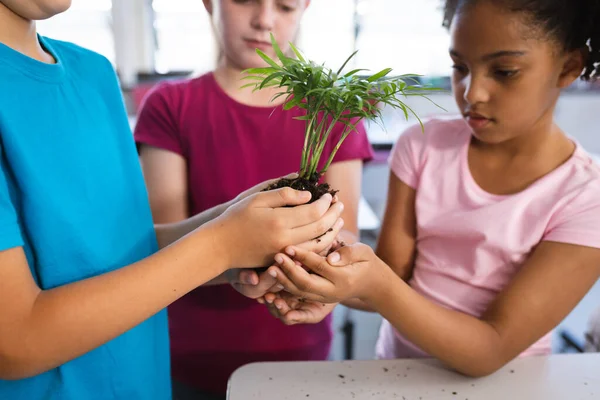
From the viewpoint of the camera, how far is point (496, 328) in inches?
38.3

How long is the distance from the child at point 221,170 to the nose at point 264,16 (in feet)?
0.21

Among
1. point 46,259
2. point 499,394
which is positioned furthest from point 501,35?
point 46,259

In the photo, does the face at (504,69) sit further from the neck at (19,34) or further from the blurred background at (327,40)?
the blurred background at (327,40)

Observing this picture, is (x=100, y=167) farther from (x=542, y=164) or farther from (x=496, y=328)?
(x=542, y=164)

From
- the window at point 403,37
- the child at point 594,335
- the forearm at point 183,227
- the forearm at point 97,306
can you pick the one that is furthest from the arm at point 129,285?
the window at point 403,37

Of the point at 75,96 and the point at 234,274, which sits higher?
the point at 75,96

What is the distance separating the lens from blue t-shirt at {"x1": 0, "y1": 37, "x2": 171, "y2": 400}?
2.25 feet

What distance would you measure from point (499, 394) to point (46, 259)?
0.79 metres

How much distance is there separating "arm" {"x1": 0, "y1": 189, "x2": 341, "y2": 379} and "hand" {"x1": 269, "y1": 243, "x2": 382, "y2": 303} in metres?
0.04

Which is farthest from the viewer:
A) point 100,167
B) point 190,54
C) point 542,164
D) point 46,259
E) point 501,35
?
point 190,54

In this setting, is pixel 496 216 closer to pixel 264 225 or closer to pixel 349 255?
pixel 349 255

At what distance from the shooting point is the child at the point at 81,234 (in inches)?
25.9

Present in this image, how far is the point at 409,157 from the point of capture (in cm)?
121

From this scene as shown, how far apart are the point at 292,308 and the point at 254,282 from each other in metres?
0.14
